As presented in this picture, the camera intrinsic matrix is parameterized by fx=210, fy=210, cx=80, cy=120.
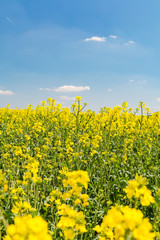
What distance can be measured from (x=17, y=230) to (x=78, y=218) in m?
0.98

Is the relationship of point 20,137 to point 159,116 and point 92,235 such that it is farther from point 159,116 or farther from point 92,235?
point 159,116

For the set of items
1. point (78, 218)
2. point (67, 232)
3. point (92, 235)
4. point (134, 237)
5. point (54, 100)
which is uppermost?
point (54, 100)

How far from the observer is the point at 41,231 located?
0.79 metres

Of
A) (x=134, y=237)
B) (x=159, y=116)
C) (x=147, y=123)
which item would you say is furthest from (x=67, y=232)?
(x=159, y=116)

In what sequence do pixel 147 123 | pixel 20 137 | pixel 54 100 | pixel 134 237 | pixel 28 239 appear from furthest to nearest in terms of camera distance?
pixel 54 100
pixel 147 123
pixel 20 137
pixel 134 237
pixel 28 239

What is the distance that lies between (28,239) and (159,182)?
4608 millimetres

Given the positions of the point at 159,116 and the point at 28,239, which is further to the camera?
the point at 159,116

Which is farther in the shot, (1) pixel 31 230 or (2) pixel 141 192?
(2) pixel 141 192

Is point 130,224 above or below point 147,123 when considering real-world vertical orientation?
below

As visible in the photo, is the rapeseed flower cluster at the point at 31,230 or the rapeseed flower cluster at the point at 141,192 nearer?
the rapeseed flower cluster at the point at 31,230

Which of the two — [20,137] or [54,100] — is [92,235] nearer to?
[20,137]

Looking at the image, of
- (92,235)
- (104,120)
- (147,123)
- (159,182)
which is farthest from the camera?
(147,123)

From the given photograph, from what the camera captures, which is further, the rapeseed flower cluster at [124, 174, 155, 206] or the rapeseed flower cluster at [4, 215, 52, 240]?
the rapeseed flower cluster at [124, 174, 155, 206]

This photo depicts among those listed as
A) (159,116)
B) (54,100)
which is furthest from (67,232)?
(159,116)
